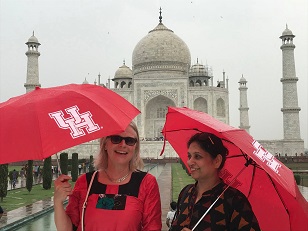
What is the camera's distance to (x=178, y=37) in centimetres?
3095

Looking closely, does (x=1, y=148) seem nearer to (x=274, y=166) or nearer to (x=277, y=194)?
(x=274, y=166)

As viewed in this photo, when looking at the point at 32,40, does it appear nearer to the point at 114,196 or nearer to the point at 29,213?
the point at 29,213

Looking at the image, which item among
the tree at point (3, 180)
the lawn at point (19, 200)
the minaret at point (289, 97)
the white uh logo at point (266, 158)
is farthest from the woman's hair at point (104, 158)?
the minaret at point (289, 97)

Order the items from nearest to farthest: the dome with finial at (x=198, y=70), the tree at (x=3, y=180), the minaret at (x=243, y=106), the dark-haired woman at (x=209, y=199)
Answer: the dark-haired woman at (x=209, y=199), the tree at (x=3, y=180), the minaret at (x=243, y=106), the dome with finial at (x=198, y=70)

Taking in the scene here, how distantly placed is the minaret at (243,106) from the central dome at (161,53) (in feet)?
15.7

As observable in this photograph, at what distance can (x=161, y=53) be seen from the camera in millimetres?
29156

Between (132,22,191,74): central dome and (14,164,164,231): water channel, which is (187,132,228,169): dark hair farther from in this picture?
(132,22,191,74): central dome

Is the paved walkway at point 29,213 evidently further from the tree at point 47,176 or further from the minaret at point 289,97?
the minaret at point 289,97

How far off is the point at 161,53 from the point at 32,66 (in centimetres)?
962

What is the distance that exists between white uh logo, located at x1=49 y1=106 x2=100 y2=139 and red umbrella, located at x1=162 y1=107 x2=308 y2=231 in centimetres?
50

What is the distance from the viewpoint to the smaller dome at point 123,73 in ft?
106

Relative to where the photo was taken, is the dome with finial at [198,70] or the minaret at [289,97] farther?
the dome with finial at [198,70]

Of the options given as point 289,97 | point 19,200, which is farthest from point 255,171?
point 289,97

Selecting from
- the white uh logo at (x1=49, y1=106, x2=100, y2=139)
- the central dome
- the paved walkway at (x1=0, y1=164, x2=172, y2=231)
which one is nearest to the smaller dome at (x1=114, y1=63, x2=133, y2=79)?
the central dome
